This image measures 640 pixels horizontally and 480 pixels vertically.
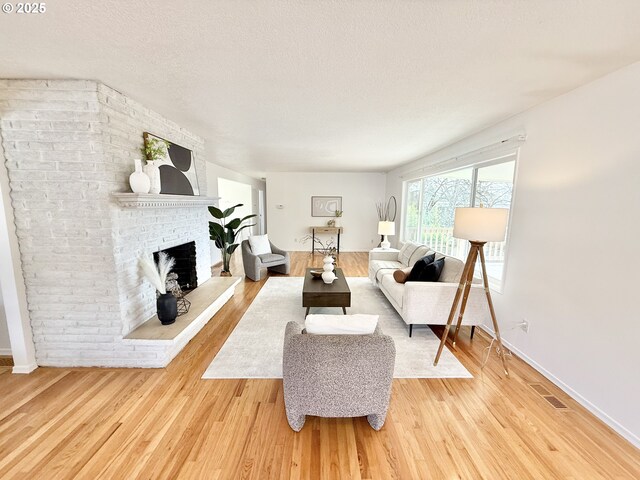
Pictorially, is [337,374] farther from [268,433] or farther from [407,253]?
[407,253]

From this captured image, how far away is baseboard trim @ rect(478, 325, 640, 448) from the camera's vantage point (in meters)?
1.76

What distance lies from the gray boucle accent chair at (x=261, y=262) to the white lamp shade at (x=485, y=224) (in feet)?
12.4

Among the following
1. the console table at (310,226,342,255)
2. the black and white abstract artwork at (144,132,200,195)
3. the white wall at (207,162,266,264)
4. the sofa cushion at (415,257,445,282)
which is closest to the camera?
the black and white abstract artwork at (144,132,200,195)

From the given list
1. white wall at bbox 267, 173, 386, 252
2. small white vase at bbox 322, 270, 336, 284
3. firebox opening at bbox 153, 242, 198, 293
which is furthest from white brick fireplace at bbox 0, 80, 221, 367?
white wall at bbox 267, 173, 386, 252

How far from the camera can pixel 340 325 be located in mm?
1785

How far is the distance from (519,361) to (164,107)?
4378 mm

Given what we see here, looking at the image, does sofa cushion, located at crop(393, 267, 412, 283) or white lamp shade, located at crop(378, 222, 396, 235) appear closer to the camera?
sofa cushion, located at crop(393, 267, 412, 283)

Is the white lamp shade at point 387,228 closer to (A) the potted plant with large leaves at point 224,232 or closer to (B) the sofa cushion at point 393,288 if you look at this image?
(B) the sofa cushion at point 393,288

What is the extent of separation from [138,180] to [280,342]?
212cm

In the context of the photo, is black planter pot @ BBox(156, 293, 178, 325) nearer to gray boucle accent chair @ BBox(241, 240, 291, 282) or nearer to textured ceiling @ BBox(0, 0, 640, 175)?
textured ceiling @ BBox(0, 0, 640, 175)

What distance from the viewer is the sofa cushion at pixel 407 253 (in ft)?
14.8

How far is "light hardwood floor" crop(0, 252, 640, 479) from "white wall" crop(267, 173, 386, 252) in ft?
19.9

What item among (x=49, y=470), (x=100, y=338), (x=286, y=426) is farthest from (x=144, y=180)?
(x=286, y=426)

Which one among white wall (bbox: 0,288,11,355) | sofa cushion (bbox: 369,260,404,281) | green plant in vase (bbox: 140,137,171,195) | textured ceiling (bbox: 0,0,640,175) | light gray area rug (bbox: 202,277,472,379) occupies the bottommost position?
light gray area rug (bbox: 202,277,472,379)
